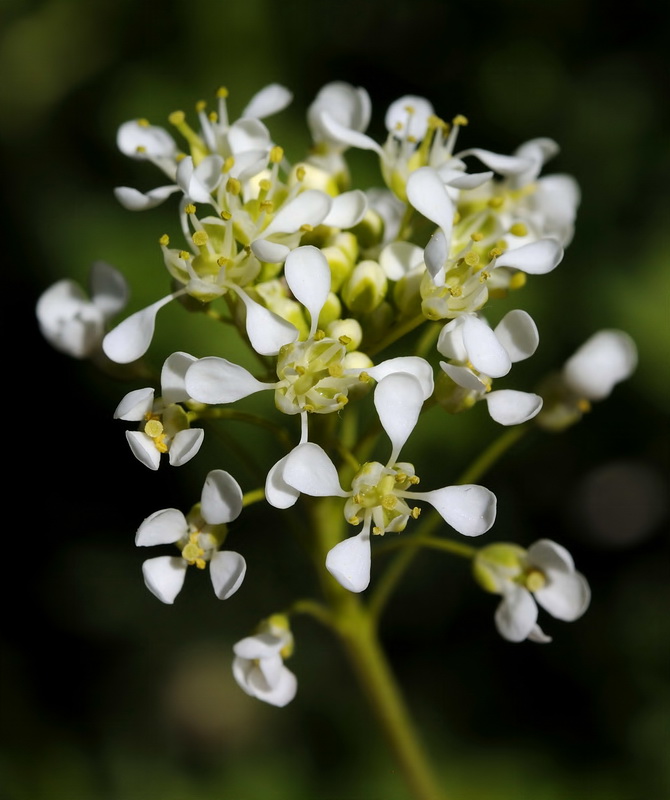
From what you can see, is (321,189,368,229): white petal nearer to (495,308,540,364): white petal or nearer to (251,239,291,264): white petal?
(251,239,291,264): white petal

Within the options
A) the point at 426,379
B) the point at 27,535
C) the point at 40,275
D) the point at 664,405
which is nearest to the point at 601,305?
the point at 664,405

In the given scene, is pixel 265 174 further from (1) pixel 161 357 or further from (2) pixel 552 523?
(2) pixel 552 523

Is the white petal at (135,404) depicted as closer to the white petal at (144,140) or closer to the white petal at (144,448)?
the white petal at (144,448)

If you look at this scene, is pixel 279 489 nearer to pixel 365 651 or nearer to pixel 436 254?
pixel 436 254

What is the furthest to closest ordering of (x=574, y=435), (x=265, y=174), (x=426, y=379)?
(x=574, y=435) → (x=265, y=174) → (x=426, y=379)

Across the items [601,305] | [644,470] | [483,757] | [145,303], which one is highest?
[145,303]

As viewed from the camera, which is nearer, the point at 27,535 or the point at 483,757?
the point at 483,757

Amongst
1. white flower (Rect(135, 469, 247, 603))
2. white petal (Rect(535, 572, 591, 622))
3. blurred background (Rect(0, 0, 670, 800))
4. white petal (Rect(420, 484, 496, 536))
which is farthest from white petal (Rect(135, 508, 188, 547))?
blurred background (Rect(0, 0, 670, 800))
